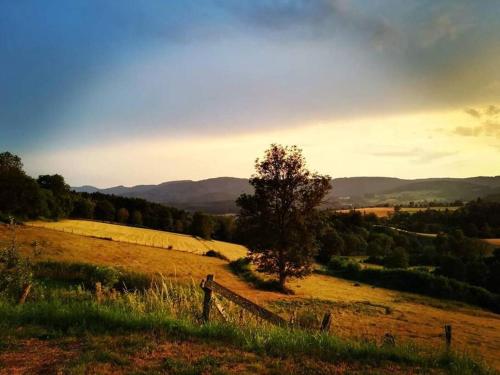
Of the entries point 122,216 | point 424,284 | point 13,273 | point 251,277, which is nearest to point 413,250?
point 424,284

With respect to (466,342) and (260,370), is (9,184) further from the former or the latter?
(260,370)

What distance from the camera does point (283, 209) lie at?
45.2m

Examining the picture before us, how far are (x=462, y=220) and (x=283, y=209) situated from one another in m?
108

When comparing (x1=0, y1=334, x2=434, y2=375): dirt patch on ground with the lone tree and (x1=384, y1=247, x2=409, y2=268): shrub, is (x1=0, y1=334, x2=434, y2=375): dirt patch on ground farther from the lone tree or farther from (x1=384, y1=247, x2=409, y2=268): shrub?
(x1=384, y1=247, x2=409, y2=268): shrub

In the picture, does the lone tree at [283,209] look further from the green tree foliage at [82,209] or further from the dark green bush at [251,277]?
the green tree foliage at [82,209]

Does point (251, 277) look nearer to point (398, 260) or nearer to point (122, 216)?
point (398, 260)

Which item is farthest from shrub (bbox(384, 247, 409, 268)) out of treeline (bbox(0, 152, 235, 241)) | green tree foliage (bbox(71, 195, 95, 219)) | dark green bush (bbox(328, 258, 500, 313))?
green tree foliage (bbox(71, 195, 95, 219))

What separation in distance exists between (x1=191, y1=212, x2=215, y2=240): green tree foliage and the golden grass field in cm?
4187

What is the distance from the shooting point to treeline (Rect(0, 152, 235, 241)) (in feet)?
269

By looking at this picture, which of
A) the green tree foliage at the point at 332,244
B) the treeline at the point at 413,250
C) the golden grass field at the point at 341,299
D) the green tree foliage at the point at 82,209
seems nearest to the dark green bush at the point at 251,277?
the golden grass field at the point at 341,299

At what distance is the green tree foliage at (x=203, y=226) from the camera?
115m

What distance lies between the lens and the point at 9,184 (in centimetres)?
8131

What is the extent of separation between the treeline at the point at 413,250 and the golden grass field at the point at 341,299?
8.73 metres

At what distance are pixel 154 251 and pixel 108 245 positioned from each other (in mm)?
7890
